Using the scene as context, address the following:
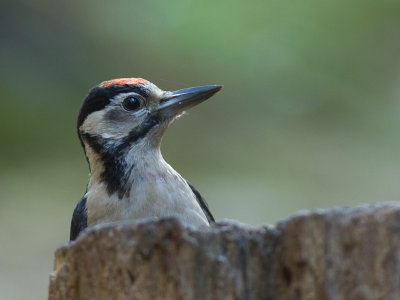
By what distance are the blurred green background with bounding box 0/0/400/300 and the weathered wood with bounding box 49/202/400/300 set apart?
789 centimetres

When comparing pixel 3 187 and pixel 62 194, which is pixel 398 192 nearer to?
pixel 62 194

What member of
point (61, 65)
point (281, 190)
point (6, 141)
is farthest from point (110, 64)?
point (281, 190)

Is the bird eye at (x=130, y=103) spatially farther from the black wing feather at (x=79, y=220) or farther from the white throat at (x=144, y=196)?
the black wing feather at (x=79, y=220)

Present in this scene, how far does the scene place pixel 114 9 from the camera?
42.2 feet

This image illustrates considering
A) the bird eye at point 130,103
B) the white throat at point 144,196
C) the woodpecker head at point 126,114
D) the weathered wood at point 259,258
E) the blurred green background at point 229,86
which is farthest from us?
the blurred green background at point 229,86

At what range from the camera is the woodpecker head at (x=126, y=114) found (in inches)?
192

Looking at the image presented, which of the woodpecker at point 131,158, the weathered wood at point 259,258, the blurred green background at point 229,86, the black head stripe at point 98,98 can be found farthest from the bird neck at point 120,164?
the blurred green background at point 229,86

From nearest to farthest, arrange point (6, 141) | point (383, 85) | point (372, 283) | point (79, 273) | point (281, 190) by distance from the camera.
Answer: point (372, 283)
point (79, 273)
point (281, 190)
point (6, 141)
point (383, 85)

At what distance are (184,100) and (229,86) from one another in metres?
7.45

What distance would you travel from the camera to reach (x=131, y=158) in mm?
4738

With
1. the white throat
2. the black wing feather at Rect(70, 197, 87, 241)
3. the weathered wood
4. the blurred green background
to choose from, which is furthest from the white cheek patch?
the blurred green background

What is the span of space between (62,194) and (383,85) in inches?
199

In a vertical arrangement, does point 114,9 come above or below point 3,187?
above

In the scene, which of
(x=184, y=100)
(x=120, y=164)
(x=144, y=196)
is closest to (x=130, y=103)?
(x=184, y=100)
